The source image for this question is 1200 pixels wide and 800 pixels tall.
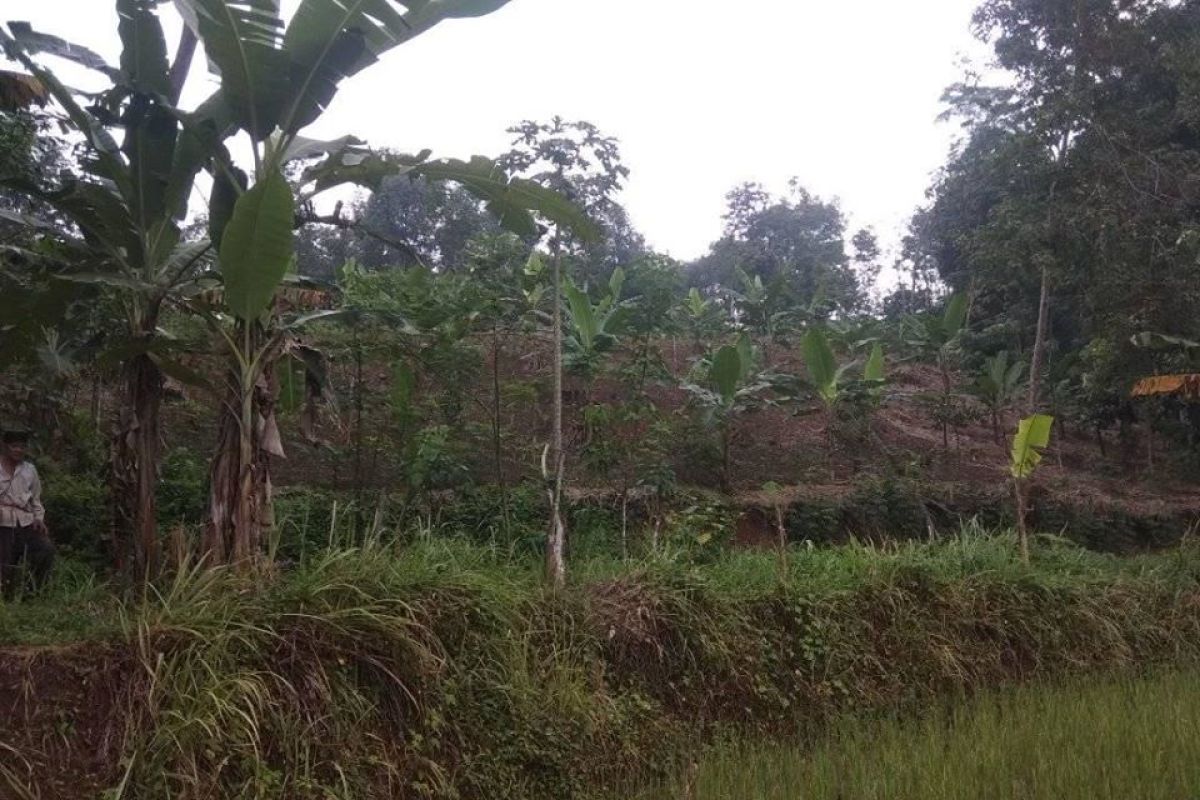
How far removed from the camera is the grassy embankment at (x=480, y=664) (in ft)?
14.0

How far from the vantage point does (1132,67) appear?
462 inches

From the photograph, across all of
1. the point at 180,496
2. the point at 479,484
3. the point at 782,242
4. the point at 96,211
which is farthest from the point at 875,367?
the point at 782,242

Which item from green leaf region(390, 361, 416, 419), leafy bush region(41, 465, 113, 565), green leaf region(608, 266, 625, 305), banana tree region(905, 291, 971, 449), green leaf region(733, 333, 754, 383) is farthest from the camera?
banana tree region(905, 291, 971, 449)

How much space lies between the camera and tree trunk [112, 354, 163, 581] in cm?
527

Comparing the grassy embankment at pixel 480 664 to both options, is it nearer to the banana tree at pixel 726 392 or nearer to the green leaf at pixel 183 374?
the green leaf at pixel 183 374

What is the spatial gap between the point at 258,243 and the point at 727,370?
22.7ft

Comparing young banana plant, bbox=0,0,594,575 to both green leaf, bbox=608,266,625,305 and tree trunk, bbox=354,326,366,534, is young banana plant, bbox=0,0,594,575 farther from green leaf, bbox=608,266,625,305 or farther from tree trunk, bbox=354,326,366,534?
green leaf, bbox=608,266,625,305

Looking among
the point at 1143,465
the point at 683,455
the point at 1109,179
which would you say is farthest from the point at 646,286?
the point at 1143,465

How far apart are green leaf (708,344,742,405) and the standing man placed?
6.74 metres

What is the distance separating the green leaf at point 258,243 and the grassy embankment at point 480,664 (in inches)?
52.6

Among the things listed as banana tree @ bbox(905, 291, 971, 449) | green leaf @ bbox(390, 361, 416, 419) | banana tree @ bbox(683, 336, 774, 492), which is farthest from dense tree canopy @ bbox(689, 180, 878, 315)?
green leaf @ bbox(390, 361, 416, 419)

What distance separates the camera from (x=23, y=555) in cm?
571

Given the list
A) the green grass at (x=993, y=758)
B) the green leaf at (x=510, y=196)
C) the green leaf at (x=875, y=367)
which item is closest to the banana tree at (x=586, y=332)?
the green leaf at (x=875, y=367)

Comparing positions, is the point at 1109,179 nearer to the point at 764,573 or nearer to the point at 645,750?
the point at 764,573
